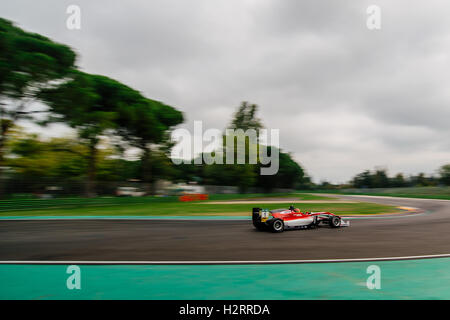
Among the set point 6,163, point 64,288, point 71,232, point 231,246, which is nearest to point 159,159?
point 6,163

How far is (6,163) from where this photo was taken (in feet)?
72.3

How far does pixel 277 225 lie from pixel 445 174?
286ft

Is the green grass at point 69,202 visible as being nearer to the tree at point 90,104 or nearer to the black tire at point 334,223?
the tree at point 90,104

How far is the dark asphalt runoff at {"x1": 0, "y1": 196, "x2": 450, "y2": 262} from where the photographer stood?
6.70 m

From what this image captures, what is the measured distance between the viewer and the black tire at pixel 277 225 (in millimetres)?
10117

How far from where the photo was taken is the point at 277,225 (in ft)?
33.4

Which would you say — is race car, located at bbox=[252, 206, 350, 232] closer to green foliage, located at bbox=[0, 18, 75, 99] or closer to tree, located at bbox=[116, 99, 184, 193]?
green foliage, located at bbox=[0, 18, 75, 99]

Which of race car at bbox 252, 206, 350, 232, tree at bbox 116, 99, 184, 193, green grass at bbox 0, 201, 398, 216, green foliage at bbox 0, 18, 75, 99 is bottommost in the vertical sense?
green grass at bbox 0, 201, 398, 216

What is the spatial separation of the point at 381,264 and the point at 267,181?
54.3m

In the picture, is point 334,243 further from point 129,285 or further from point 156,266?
point 129,285

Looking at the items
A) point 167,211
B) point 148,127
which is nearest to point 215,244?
point 167,211

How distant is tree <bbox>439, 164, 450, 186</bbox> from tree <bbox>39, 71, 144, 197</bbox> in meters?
80.4

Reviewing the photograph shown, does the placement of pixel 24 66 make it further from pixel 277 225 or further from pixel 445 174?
pixel 445 174

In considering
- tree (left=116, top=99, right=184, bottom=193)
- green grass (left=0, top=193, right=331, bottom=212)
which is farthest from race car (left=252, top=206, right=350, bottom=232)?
tree (left=116, top=99, right=184, bottom=193)
